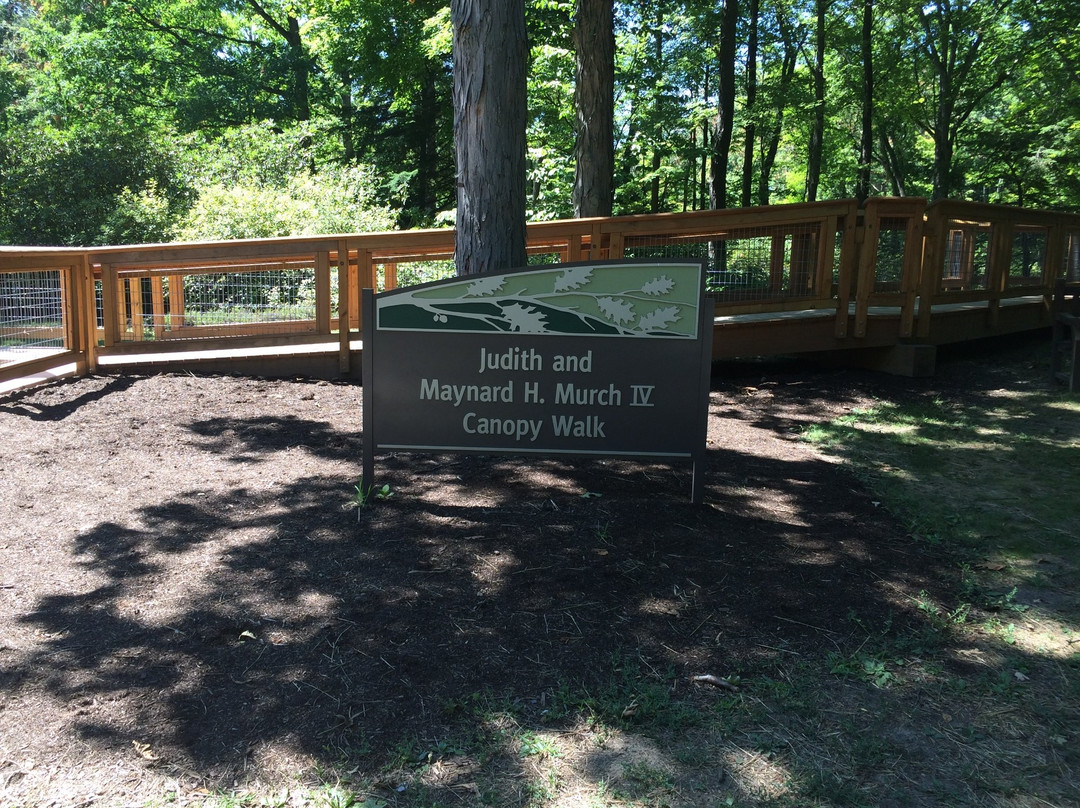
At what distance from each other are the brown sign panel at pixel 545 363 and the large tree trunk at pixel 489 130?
3.02ft

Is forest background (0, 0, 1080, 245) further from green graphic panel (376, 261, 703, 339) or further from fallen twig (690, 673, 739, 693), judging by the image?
fallen twig (690, 673, 739, 693)

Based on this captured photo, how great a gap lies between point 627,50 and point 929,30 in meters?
8.31

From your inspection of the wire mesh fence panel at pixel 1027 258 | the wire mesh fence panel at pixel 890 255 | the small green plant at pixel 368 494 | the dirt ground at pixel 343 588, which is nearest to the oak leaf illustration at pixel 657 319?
the dirt ground at pixel 343 588

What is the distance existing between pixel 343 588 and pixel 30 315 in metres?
5.70

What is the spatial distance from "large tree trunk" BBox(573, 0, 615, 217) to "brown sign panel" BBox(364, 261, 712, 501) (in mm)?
5522

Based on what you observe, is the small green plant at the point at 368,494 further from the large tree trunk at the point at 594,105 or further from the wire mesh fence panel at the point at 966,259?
the wire mesh fence panel at the point at 966,259

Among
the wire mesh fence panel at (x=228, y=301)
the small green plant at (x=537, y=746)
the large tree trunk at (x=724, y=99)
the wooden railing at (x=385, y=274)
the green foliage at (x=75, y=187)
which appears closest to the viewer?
the small green plant at (x=537, y=746)

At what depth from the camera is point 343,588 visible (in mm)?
3812

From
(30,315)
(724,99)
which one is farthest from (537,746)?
(724,99)

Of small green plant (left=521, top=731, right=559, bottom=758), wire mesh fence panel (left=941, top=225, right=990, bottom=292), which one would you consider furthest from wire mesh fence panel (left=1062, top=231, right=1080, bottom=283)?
small green plant (left=521, top=731, right=559, bottom=758)

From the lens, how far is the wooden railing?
326 inches

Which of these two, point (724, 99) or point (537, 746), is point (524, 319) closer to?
point (537, 746)

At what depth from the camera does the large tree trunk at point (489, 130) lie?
208 inches

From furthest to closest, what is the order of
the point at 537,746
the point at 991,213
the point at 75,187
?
the point at 75,187, the point at 991,213, the point at 537,746
